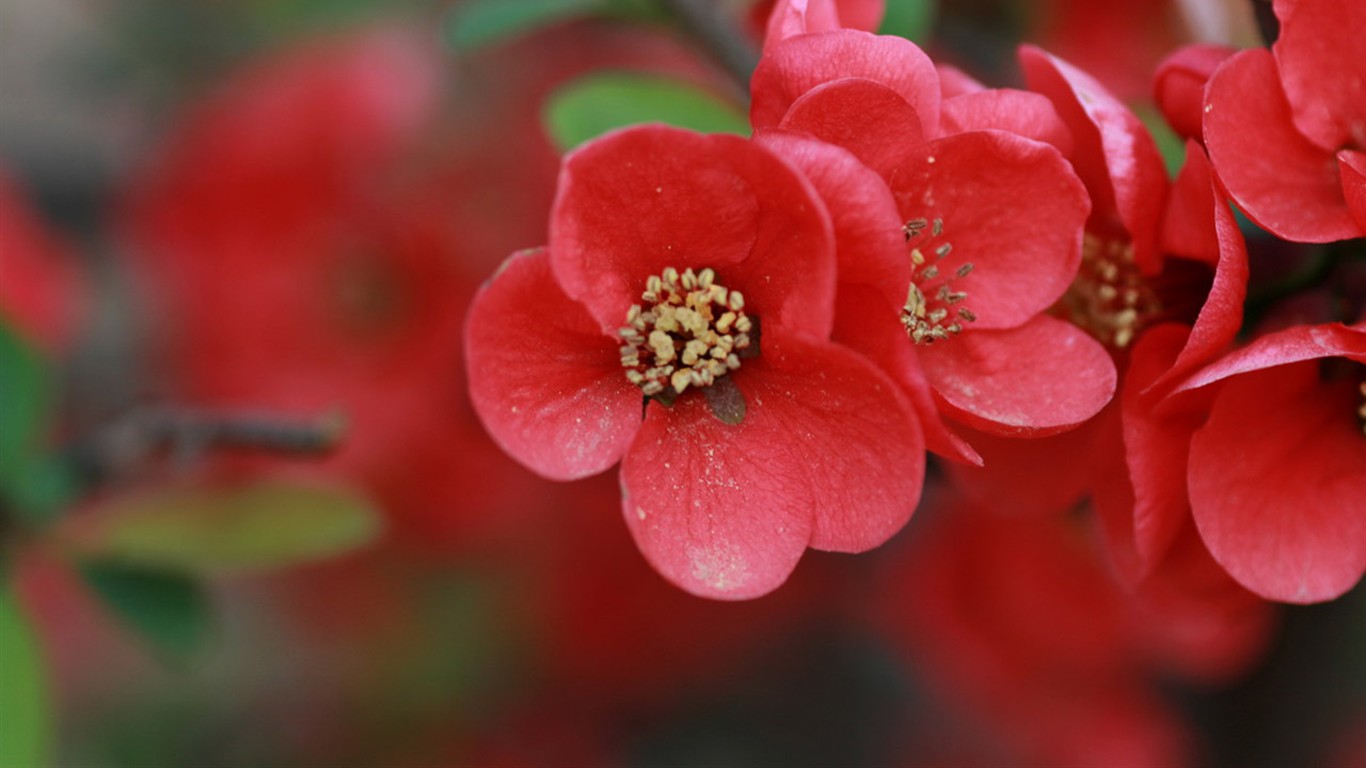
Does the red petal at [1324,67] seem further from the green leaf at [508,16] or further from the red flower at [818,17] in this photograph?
the green leaf at [508,16]

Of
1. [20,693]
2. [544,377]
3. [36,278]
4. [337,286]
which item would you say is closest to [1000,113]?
[544,377]

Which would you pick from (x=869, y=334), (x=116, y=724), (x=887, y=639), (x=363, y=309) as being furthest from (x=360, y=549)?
(x=869, y=334)

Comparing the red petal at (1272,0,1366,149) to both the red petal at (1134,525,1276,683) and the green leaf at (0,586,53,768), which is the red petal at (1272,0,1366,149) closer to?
the red petal at (1134,525,1276,683)

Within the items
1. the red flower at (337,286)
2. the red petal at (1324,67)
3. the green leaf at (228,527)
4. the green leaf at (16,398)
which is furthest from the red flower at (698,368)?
the red flower at (337,286)

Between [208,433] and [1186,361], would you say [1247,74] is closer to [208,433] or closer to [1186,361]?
[1186,361]

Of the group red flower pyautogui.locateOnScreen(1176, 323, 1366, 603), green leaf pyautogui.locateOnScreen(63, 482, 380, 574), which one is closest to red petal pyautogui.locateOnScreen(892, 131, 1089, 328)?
red flower pyautogui.locateOnScreen(1176, 323, 1366, 603)

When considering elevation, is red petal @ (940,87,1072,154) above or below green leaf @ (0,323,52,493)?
above
